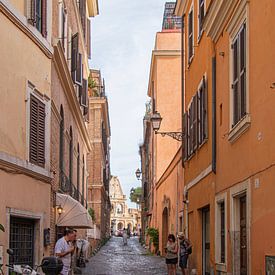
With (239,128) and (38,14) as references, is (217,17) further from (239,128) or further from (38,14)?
(38,14)

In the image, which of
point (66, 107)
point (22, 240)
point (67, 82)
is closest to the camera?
point (22, 240)

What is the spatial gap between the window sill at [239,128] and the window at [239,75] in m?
0.14

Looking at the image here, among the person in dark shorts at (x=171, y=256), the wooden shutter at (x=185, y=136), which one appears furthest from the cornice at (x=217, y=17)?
the person in dark shorts at (x=171, y=256)

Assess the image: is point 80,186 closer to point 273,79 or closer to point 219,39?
point 219,39

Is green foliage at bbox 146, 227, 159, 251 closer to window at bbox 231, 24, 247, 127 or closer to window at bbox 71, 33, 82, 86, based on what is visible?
window at bbox 71, 33, 82, 86

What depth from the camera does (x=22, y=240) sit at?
52.2 ft

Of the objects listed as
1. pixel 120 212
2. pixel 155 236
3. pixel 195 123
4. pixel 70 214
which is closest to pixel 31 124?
pixel 70 214

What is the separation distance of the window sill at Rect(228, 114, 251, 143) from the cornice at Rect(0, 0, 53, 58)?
4.95 m

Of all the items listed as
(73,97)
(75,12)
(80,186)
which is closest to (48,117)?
(73,97)

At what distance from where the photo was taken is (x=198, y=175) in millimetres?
19297

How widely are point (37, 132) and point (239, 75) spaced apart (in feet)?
18.2

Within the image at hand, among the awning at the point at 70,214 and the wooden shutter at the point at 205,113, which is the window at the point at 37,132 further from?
the wooden shutter at the point at 205,113

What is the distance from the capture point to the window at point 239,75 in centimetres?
1286

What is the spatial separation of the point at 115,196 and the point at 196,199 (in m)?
126
